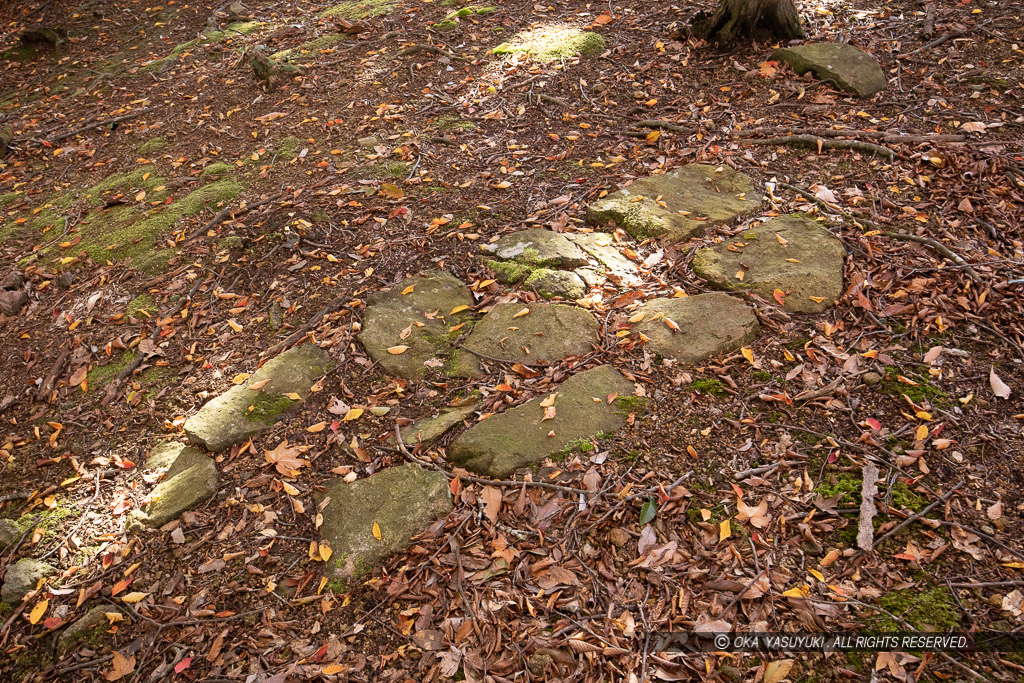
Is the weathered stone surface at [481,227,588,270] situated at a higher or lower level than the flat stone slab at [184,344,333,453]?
higher

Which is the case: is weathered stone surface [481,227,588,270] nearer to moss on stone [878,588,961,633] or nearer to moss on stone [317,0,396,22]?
moss on stone [878,588,961,633]

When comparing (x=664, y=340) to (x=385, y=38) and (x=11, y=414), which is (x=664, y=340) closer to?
(x=11, y=414)

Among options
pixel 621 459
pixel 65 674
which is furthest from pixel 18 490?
pixel 621 459

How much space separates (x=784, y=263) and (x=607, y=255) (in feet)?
3.50

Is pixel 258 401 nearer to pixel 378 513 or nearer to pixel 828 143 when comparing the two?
pixel 378 513

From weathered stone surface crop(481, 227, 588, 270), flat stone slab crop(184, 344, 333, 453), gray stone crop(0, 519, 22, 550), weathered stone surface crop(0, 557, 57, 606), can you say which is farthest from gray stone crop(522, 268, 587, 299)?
gray stone crop(0, 519, 22, 550)

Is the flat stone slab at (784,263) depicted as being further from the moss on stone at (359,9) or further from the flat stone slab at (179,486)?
the moss on stone at (359,9)

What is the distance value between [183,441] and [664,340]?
2.72m

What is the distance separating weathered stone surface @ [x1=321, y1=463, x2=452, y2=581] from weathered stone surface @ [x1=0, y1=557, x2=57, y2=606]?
4.62 ft

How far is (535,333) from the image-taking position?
3500mm

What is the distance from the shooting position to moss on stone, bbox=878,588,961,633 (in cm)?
224

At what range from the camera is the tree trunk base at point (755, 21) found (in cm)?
527

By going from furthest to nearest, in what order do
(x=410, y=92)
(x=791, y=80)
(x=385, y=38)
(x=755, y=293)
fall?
(x=385, y=38)
(x=410, y=92)
(x=791, y=80)
(x=755, y=293)

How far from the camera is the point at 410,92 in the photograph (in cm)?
570
